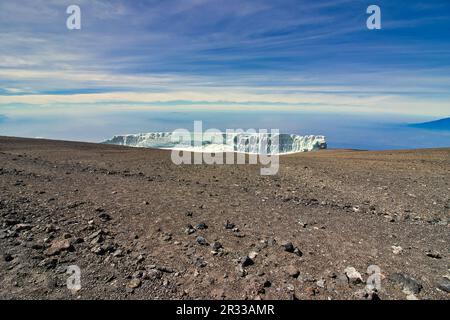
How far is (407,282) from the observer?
4949 millimetres

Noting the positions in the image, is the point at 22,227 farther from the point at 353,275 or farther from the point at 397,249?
the point at 397,249

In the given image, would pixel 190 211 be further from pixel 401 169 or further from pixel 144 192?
pixel 401 169

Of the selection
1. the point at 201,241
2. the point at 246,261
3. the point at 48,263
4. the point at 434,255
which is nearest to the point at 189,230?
the point at 201,241

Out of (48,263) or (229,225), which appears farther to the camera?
(229,225)

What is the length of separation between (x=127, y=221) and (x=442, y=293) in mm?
6511

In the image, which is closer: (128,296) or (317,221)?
(128,296)

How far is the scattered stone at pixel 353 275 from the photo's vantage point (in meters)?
4.98

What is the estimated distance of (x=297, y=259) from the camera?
5723mm

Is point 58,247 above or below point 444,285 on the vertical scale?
above

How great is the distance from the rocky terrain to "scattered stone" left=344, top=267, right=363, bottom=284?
27 millimetres

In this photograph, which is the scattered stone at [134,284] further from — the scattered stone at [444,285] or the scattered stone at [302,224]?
the scattered stone at [444,285]

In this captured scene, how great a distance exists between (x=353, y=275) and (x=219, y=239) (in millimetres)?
2758
